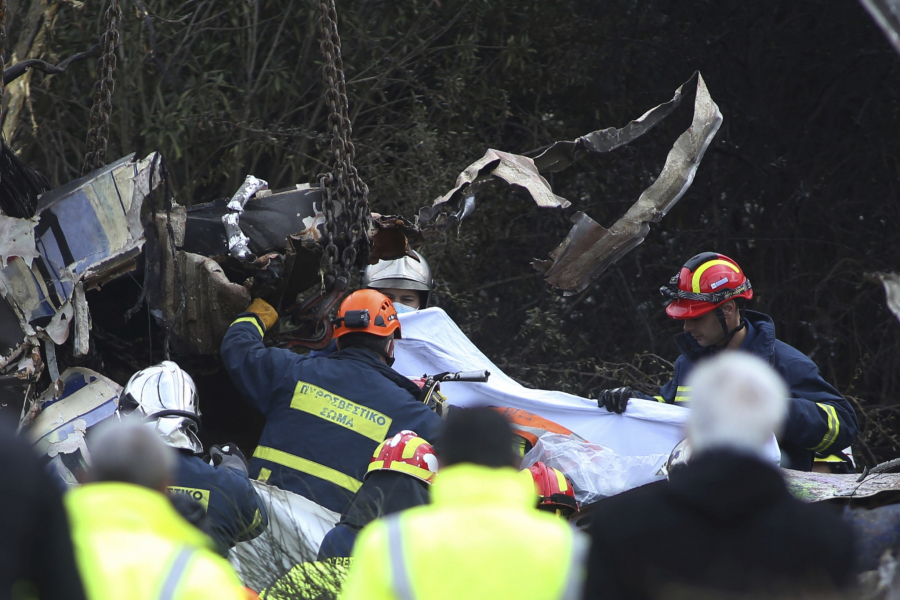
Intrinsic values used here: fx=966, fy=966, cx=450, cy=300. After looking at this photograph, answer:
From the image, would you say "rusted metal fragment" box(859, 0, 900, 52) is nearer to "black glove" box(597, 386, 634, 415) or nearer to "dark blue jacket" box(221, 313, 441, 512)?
"dark blue jacket" box(221, 313, 441, 512)

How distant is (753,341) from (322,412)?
2.03m

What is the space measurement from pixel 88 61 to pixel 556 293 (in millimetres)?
4095

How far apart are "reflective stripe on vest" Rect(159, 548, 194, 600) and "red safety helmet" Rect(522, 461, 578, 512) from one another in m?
2.08

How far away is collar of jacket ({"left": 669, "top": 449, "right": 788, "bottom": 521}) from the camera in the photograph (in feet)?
5.72

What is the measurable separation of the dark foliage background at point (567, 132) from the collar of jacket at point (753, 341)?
2024 millimetres

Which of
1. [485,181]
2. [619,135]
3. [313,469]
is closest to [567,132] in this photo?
[619,135]

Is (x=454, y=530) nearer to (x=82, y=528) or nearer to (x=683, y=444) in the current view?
(x=82, y=528)

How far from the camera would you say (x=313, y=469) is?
168 inches

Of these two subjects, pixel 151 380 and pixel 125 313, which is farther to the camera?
pixel 125 313

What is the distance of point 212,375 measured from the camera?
16.9 ft

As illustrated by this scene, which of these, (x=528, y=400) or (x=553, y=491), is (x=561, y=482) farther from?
(x=528, y=400)

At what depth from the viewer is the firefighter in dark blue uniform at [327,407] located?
4.26 meters

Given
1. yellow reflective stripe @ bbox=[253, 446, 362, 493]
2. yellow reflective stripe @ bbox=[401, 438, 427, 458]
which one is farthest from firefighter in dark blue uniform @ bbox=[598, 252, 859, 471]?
yellow reflective stripe @ bbox=[401, 438, 427, 458]

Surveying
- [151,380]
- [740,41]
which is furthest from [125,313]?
[740,41]
